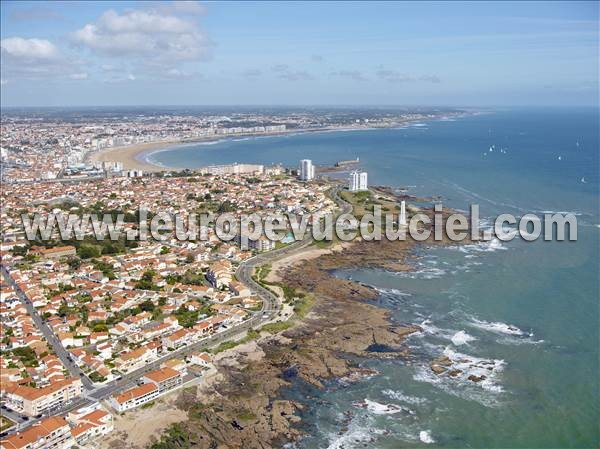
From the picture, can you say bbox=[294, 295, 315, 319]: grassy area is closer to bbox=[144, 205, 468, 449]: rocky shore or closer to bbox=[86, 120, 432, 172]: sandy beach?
bbox=[144, 205, 468, 449]: rocky shore

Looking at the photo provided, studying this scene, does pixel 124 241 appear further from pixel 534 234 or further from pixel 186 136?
pixel 186 136

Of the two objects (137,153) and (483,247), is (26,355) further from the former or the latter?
(137,153)

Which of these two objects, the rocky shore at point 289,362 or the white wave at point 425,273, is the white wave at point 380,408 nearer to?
the rocky shore at point 289,362

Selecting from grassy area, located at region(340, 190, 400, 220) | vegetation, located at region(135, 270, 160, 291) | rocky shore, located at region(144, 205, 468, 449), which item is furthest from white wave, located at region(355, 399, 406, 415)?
grassy area, located at region(340, 190, 400, 220)

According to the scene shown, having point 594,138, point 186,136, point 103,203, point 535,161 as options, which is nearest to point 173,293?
point 103,203

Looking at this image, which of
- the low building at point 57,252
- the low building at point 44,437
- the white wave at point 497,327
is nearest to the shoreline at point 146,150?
the low building at point 57,252
